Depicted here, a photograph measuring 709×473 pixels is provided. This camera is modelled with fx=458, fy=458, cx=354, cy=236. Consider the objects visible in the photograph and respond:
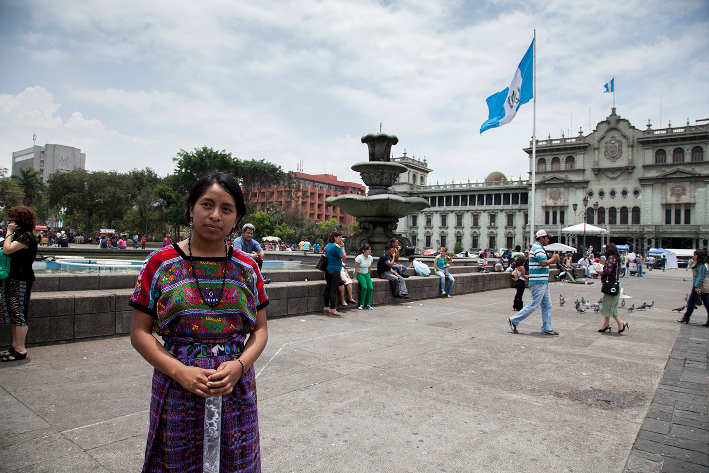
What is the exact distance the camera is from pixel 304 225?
8019 centimetres

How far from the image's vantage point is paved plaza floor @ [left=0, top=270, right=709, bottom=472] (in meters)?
3.00

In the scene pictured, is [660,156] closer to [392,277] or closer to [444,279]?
[444,279]

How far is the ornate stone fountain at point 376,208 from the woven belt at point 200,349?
13.0 m

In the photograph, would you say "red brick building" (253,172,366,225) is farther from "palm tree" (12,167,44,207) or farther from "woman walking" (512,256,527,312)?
"woman walking" (512,256,527,312)

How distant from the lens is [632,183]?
65.9m

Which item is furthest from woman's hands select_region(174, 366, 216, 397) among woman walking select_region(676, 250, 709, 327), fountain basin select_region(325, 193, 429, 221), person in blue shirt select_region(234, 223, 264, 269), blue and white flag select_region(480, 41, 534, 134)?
blue and white flag select_region(480, 41, 534, 134)

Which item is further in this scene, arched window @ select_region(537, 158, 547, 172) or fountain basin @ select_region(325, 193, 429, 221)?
arched window @ select_region(537, 158, 547, 172)

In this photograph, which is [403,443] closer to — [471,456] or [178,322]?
[471,456]

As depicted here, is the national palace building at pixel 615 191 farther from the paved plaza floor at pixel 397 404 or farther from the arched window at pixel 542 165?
the paved plaza floor at pixel 397 404

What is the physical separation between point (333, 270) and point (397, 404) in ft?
17.3

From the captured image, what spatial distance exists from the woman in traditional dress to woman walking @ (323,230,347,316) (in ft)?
23.7

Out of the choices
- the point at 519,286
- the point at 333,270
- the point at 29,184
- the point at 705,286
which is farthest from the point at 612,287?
the point at 29,184

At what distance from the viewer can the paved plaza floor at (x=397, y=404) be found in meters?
3.00

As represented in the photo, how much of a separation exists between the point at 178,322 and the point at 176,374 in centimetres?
19
